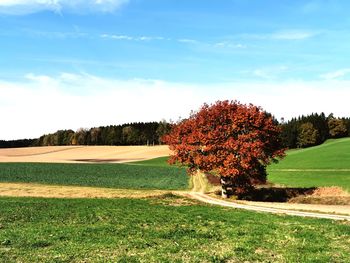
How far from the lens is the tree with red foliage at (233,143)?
41.5 meters

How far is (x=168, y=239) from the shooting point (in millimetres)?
17328

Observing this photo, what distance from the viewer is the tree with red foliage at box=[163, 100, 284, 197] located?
136ft

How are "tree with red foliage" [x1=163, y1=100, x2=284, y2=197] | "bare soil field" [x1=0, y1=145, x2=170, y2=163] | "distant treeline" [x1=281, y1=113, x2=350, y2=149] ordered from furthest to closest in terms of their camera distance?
"distant treeline" [x1=281, y1=113, x2=350, y2=149]
"bare soil field" [x1=0, y1=145, x2=170, y2=163]
"tree with red foliage" [x1=163, y1=100, x2=284, y2=197]

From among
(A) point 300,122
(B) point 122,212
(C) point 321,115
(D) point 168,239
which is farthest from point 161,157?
(D) point 168,239

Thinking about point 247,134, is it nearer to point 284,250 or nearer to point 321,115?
point 284,250

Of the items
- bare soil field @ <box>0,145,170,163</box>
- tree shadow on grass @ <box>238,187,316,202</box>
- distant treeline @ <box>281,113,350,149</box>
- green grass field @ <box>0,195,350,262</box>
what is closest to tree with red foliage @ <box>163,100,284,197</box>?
tree shadow on grass @ <box>238,187,316,202</box>

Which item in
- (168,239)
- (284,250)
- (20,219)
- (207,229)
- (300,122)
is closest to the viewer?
(284,250)

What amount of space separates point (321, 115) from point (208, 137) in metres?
153

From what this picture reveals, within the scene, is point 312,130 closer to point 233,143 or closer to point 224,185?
point 224,185

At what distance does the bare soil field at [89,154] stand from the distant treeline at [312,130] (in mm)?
46945

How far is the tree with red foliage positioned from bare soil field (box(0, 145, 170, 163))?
86.4 m

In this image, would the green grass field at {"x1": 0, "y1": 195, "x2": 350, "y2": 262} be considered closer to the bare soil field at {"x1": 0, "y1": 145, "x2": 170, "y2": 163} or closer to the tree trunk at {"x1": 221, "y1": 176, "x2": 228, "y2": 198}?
the tree trunk at {"x1": 221, "y1": 176, "x2": 228, "y2": 198}

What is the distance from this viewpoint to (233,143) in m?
41.5

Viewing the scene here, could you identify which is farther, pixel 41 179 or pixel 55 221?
pixel 41 179
